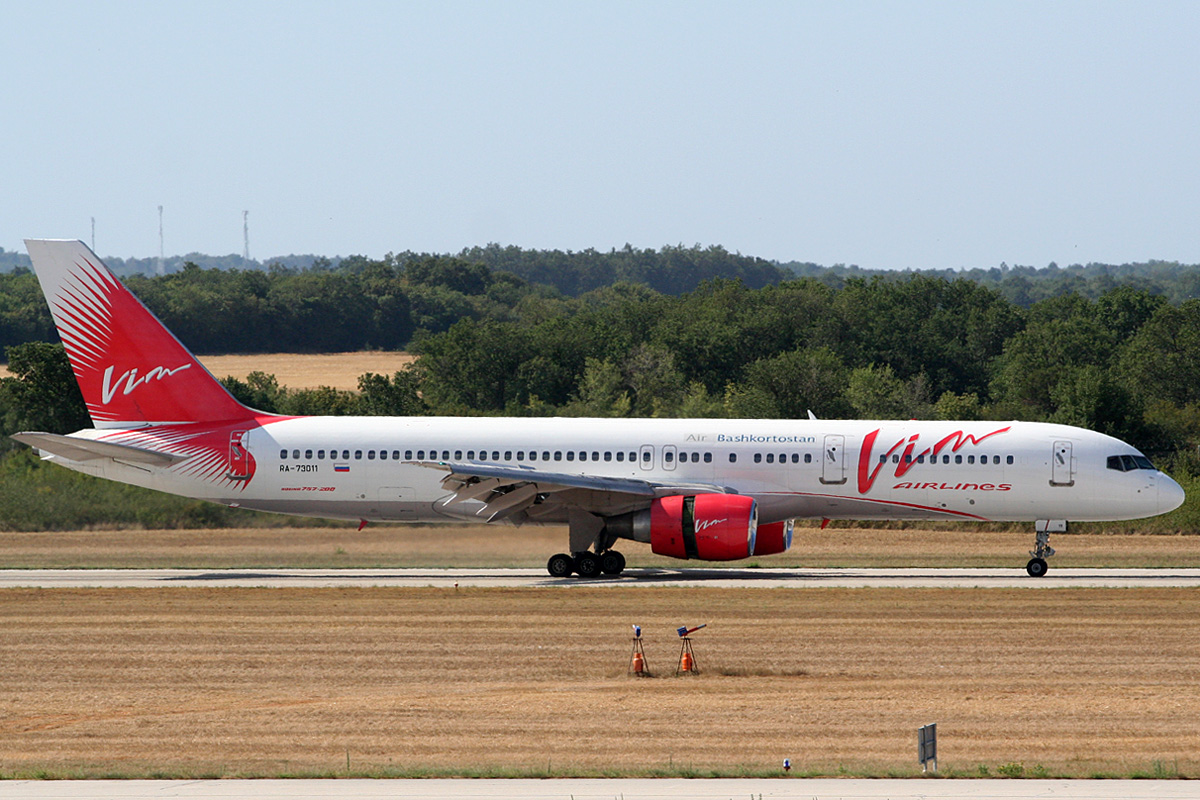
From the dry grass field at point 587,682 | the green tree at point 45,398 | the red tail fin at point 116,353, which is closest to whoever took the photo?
the dry grass field at point 587,682

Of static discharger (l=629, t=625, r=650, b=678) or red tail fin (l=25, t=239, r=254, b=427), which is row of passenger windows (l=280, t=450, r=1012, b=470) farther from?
static discharger (l=629, t=625, r=650, b=678)

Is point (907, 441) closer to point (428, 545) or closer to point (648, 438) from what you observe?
point (648, 438)

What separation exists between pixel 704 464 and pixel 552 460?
355 centimetres

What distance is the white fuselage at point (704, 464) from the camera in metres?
32.6

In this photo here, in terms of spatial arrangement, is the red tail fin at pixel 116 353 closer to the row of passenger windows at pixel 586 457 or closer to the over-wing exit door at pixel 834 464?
the row of passenger windows at pixel 586 457

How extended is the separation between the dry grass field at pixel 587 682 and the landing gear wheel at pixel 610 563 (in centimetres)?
289

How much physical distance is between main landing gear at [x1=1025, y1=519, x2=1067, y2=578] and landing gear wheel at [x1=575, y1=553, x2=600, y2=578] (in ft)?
32.2

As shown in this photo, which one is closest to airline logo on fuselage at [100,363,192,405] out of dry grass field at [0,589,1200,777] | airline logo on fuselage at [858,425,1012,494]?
dry grass field at [0,589,1200,777]

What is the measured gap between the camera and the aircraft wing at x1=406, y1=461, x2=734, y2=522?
30.7m

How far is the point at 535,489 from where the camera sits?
31.2 meters

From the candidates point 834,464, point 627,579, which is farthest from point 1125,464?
point 627,579

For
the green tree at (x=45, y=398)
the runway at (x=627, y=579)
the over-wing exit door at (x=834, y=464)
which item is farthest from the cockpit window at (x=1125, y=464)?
the green tree at (x=45, y=398)

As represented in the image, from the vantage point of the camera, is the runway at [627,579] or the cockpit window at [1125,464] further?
the cockpit window at [1125,464]
